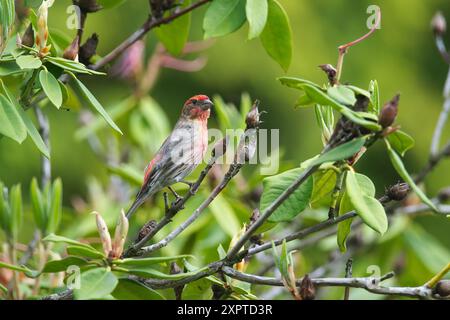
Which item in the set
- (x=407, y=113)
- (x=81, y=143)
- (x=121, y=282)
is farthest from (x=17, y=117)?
(x=407, y=113)

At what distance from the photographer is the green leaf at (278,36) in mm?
2252

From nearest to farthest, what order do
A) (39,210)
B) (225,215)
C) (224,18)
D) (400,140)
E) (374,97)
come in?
(400,140)
(374,97)
(224,18)
(39,210)
(225,215)

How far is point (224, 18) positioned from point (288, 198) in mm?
616

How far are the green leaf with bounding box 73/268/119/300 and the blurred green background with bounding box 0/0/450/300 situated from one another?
20.4 feet

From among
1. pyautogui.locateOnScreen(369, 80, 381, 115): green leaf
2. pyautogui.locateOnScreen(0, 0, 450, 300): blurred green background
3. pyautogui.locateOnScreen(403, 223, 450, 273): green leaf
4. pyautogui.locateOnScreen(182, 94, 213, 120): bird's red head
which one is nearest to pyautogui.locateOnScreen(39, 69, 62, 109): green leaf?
pyautogui.locateOnScreen(369, 80, 381, 115): green leaf

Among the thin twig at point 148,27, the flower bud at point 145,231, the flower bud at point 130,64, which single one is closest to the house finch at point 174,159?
the thin twig at point 148,27

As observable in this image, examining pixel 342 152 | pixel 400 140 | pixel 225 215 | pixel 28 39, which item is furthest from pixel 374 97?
pixel 225 215

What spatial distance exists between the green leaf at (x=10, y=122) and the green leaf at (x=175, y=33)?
848 millimetres

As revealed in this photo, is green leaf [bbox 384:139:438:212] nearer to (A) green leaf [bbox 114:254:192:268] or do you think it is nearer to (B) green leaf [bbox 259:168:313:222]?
(B) green leaf [bbox 259:168:313:222]

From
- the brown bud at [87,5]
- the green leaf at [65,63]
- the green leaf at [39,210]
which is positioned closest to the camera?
the green leaf at [65,63]

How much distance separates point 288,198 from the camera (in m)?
1.81

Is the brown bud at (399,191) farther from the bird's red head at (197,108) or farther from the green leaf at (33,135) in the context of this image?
the bird's red head at (197,108)

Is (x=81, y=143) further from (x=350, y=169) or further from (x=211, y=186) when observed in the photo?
(x=350, y=169)

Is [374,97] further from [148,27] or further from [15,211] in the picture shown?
[15,211]
